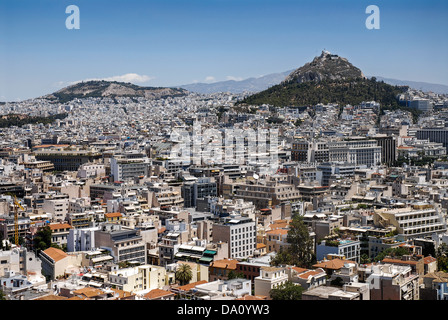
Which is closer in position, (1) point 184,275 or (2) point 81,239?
(1) point 184,275

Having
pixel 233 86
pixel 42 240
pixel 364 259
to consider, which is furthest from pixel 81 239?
pixel 233 86

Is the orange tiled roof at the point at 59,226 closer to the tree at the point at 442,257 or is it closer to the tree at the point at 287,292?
the tree at the point at 287,292

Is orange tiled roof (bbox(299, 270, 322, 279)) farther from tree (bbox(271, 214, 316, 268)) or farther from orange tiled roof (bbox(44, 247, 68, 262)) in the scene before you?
orange tiled roof (bbox(44, 247, 68, 262))

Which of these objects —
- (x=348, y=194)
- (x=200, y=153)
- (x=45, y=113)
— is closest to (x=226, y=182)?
(x=348, y=194)

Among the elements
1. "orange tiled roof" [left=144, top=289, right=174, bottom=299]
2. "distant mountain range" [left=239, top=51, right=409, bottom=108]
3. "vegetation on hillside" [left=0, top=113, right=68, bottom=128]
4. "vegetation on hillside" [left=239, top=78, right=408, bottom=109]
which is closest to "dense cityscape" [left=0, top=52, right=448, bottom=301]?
"orange tiled roof" [left=144, top=289, right=174, bottom=299]

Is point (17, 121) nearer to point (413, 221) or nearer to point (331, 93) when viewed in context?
point (331, 93)
